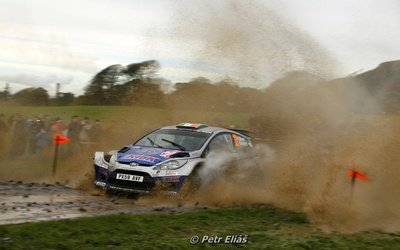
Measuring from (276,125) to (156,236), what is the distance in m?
16.5

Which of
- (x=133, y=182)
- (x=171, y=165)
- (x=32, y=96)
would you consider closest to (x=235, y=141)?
(x=171, y=165)

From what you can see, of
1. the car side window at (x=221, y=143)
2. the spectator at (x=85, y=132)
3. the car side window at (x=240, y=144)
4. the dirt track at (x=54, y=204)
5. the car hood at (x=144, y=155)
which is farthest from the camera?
the spectator at (x=85, y=132)

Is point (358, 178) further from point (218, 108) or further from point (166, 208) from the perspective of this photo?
point (218, 108)

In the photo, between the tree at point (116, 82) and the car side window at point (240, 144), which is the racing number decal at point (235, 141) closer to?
the car side window at point (240, 144)

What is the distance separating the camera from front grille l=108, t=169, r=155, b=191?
1041 cm

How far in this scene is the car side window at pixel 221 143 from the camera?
1177 centimetres

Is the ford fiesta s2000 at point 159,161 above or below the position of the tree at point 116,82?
below

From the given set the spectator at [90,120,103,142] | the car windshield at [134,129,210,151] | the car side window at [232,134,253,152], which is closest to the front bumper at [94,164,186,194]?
the car windshield at [134,129,210,151]

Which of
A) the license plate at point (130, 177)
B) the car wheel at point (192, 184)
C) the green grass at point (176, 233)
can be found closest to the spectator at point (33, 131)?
the license plate at point (130, 177)

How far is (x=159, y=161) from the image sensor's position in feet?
34.9

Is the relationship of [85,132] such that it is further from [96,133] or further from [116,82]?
[116,82]

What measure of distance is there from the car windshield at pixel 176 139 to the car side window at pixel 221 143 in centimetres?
19

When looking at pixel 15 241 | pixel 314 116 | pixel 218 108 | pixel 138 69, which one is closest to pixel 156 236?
pixel 15 241

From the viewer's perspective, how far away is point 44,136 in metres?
18.0
